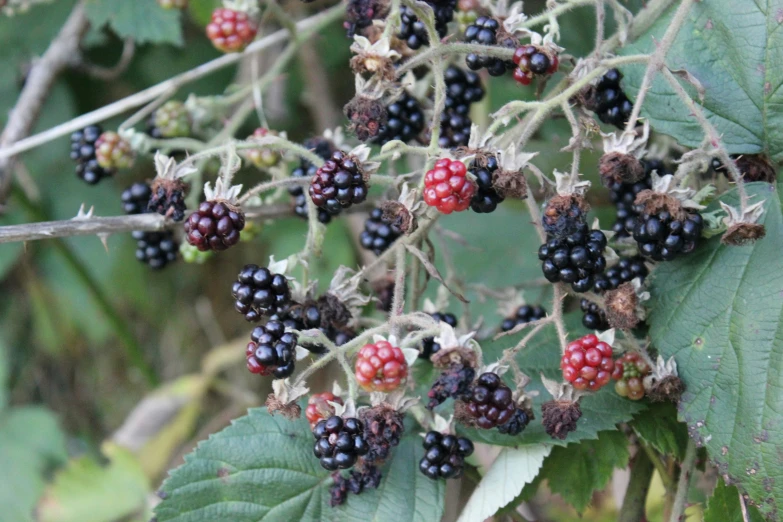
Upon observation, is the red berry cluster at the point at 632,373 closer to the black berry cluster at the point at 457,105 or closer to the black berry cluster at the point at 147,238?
the black berry cluster at the point at 457,105

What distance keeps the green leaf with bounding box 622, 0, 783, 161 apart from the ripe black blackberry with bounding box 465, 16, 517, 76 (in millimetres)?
232

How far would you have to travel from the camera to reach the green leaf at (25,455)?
2766mm

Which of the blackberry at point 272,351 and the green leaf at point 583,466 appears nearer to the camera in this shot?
the blackberry at point 272,351

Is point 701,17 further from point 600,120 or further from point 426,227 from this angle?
point 426,227

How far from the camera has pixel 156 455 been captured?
290 centimetres

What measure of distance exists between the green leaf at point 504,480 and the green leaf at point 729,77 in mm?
658

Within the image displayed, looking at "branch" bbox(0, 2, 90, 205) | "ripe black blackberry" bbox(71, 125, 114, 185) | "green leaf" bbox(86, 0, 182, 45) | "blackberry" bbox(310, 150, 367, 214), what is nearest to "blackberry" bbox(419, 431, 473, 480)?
"blackberry" bbox(310, 150, 367, 214)

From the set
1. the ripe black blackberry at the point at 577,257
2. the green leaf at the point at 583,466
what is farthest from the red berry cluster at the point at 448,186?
the green leaf at the point at 583,466

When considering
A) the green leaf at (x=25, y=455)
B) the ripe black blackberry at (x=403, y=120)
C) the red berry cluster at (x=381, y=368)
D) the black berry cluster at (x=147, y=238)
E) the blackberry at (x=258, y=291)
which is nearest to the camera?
the red berry cluster at (x=381, y=368)

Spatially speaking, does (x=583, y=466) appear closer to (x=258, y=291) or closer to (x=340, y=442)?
(x=340, y=442)

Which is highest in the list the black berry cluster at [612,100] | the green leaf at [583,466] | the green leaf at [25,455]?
the black berry cluster at [612,100]

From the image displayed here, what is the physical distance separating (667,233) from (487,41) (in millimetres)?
489

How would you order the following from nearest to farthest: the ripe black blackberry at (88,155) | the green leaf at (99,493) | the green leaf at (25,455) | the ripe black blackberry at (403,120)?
the ripe black blackberry at (403,120) → the ripe black blackberry at (88,155) → the green leaf at (99,493) → the green leaf at (25,455)

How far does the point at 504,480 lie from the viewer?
1398mm
